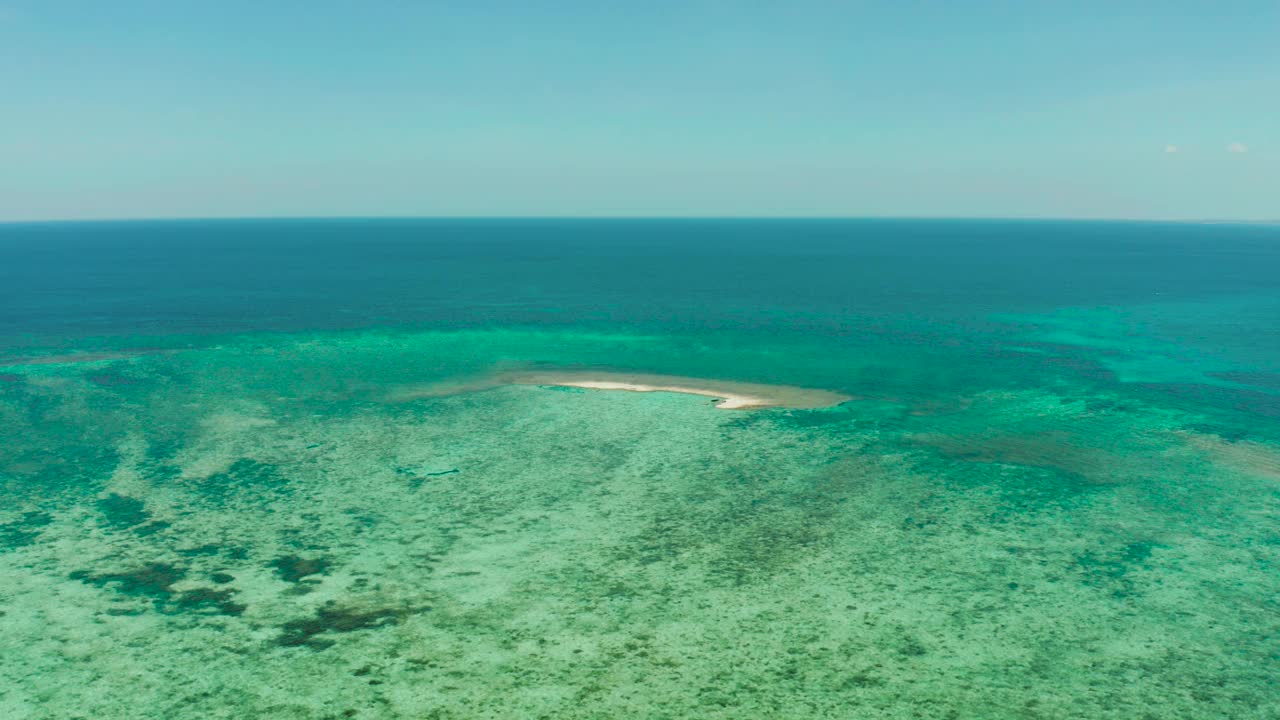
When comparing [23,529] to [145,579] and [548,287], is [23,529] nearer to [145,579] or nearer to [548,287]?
[145,579]

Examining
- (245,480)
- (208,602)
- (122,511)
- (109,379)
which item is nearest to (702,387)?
(245,480)

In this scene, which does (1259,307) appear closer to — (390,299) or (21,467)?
(390,299)

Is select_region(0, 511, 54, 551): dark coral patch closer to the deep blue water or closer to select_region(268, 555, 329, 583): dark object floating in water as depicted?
select_region(268, 555, 329, 583): dark object floating in water

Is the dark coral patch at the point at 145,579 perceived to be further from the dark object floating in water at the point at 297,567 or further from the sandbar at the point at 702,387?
the sandbar at the point at 702,387

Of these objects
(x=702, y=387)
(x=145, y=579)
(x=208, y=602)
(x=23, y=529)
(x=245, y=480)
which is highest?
(x=702, y=387)

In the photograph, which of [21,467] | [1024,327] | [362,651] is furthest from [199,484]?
[1024,327]

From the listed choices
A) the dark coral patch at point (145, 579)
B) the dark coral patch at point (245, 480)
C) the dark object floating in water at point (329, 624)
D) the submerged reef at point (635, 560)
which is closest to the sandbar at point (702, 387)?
the submerged reef at point (635, 560)
